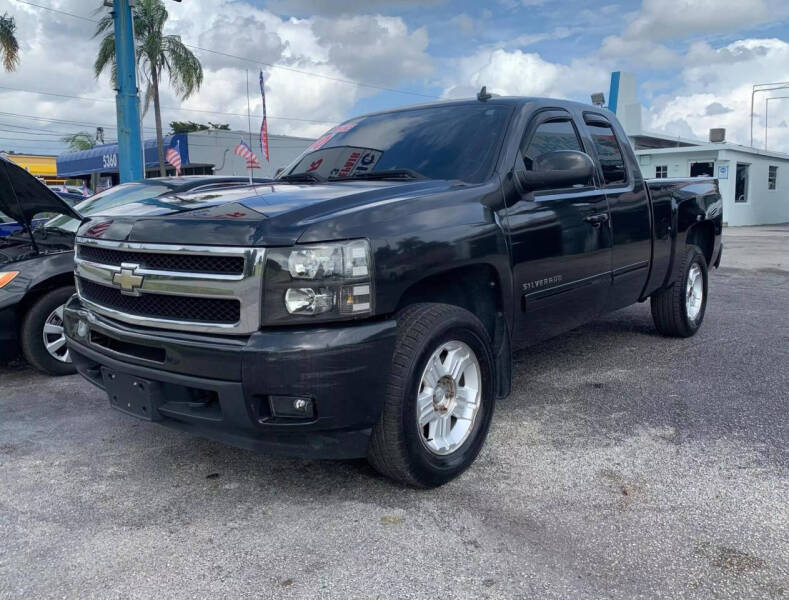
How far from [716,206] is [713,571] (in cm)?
481

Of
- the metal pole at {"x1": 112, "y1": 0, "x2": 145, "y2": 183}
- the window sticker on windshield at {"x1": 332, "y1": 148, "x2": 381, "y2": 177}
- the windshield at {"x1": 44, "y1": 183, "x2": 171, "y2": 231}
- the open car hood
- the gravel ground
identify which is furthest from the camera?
the metal pole at {"x1": 112, "y1": 0, "x2": 145, "y2": 183}

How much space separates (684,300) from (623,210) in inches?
63.2

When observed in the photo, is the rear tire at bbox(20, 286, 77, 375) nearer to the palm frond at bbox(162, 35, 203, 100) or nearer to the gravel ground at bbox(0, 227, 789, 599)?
the gravel ground at bbox(0, 227, 789, 599)

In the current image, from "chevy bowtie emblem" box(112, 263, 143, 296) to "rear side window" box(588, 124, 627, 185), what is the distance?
3.16 meters

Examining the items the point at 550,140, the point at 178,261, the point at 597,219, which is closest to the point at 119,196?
the point at 550,140

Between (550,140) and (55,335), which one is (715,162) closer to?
(550,140)

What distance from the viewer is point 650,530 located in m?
2.93

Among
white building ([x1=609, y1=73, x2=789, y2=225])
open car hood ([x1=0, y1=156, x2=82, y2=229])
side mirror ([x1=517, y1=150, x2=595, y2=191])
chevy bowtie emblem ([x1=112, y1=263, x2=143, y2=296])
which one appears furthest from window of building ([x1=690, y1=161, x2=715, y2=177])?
chevy bowtie emblem ([x1=112, y1=263, x2=143, y2=296])

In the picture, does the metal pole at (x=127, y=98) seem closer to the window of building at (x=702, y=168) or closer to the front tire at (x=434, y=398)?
the front tire at (x=434, y=398)

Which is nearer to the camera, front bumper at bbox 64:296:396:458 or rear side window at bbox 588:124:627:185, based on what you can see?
front bumper at bbox 64:296:396:458

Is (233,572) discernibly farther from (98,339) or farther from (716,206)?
(716,206)

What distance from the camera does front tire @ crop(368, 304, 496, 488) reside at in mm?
3023

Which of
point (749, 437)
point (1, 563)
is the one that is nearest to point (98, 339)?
point (1, 563)

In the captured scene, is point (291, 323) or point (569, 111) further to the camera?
point (569, 111)
